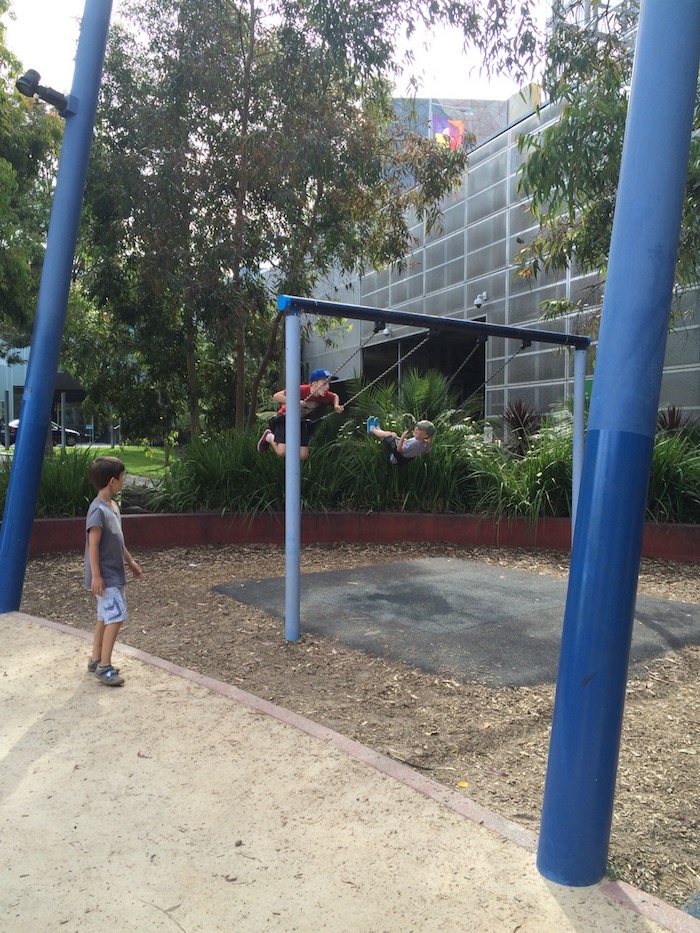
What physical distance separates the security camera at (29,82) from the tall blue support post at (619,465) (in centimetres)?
527

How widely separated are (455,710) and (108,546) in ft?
7.45


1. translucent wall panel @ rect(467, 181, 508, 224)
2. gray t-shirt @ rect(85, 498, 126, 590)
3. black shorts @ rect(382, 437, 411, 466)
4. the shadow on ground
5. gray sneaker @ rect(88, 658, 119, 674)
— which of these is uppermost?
translucent wall panel @ rect(467, 181, 508, 224)

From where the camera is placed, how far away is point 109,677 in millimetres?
4582

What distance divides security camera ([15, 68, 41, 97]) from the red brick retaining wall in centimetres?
480

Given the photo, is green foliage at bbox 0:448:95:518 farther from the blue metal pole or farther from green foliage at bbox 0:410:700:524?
the blue metal pole

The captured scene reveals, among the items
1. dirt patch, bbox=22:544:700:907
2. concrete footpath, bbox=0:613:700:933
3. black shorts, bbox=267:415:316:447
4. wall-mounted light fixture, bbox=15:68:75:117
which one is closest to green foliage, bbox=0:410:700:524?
black shorts, bbox=267:415:316:447

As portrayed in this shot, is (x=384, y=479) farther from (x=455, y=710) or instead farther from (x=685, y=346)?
(x=685, y=346)

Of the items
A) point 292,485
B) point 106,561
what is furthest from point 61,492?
point 106,561

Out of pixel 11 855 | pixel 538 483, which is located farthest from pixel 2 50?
pixel 11 855

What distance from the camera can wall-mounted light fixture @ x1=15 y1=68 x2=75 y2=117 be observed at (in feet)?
20.5

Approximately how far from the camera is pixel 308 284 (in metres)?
12.7

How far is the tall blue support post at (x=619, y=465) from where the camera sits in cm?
264

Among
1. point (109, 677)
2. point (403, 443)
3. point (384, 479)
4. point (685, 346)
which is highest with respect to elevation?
point (685, 346)

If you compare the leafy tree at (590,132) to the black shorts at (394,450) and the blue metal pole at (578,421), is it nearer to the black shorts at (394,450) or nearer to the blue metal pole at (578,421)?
the blue metal pole at (578,421)
